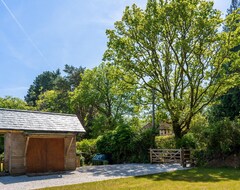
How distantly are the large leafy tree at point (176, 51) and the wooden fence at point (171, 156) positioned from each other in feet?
8.91

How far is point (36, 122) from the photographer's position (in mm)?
15844

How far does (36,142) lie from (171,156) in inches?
384

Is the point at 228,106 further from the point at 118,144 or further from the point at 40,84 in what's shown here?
the point at 40,84

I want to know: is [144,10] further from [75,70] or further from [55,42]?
[75,70]

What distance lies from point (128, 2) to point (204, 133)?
41.0 ft

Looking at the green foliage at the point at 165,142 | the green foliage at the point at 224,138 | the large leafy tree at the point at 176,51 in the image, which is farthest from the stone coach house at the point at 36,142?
the green foliage at the point at 224,138

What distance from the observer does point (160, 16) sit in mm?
20359

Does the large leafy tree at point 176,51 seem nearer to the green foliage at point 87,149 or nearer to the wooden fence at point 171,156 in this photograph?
the wooden fence at point 171,156

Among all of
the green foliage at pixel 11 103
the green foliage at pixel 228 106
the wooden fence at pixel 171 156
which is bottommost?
the wooden fence at pixel 171 156

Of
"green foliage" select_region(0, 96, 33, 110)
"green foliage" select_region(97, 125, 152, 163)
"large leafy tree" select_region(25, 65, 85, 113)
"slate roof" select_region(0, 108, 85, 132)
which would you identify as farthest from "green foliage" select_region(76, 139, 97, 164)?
"green foliage" select_region(0, 96, 33, 110)

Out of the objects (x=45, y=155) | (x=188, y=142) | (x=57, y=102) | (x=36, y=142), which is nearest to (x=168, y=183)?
(x=45, y=155)

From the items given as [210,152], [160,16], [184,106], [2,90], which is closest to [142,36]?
[160,16]

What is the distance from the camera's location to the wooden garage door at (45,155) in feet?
49.5

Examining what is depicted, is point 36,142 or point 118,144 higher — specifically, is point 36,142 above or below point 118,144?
above
